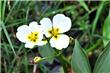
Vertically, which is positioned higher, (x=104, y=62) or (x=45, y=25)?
(x=45, y=25)

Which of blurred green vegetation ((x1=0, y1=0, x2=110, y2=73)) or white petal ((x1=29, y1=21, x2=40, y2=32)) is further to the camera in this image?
blurred green vegetation ((x1=0, y1=0, x2=110, y2=73))

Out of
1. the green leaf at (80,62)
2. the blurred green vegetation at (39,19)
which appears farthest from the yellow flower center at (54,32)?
the blurred green vegetation at (39,19)

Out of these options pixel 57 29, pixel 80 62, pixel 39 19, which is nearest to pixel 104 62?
pixel 80 62

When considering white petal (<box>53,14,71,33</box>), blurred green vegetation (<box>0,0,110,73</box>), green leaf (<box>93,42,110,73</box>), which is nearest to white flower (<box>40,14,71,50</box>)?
white petal (<box>53,14,71,33</box>)

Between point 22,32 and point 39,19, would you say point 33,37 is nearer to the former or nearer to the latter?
point 22,32

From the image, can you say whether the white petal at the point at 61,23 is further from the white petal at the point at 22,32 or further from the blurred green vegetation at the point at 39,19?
the blurred green vegetation at the point at 39,19

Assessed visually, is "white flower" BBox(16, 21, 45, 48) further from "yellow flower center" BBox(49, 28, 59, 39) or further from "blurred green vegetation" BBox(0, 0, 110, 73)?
"blurred green vegetation" BBox(0, 0, 110, 73)
